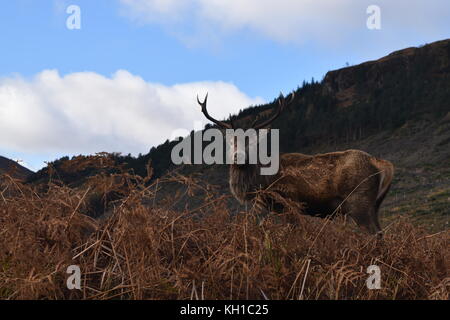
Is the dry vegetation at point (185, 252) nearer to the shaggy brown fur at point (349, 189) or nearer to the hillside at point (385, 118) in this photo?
the shaggy brown fur at point (349, 189)

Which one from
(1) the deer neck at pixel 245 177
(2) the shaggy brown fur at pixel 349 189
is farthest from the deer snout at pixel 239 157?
(2) the shaggy brown fur at pixel 349 189

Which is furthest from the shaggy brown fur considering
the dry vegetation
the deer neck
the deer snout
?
the dry vegetation

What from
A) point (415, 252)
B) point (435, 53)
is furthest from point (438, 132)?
point (415, 252)

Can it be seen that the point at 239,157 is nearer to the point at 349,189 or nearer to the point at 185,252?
the point at 349,189

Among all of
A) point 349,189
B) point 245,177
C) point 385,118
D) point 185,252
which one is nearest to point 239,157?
point 245,177

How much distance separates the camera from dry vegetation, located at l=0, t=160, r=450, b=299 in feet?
6.47

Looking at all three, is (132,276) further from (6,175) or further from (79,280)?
(6,175)

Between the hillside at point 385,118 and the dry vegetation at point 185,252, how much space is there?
4187 centimetres

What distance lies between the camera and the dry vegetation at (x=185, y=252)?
1.97m

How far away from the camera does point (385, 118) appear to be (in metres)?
79.9

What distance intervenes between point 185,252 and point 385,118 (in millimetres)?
81528

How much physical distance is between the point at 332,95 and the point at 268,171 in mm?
95496

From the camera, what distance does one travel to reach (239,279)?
6.51ft

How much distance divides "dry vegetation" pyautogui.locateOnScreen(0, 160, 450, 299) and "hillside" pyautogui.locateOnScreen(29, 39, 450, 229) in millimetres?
41872
